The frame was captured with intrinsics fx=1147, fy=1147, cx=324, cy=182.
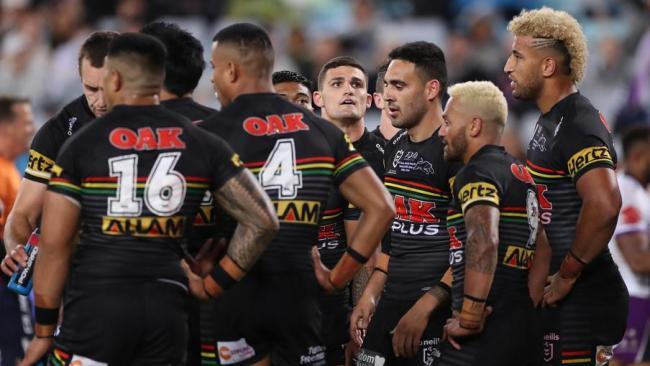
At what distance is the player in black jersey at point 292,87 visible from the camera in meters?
9.04

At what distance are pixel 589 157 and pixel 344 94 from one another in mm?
2304

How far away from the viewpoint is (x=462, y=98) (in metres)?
7.53

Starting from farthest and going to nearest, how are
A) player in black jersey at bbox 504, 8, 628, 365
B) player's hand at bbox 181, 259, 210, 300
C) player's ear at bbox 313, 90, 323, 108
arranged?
→ player's ear at bbox 313, 90, 323, 108 → player in black jersey at bbox 504, 8, 628, 365 → player's hand at bbox 181, 259, 210, 300

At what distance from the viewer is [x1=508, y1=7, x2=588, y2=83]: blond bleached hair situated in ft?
26.5

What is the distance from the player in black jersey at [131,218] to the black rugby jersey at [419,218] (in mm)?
1830

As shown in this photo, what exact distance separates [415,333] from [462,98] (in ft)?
5.32

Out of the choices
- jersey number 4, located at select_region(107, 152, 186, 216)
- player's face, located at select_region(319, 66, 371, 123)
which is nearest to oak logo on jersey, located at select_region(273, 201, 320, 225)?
jersey number 4, located at select_region(107, 152, 186, 216)

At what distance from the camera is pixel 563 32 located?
8.08 metres

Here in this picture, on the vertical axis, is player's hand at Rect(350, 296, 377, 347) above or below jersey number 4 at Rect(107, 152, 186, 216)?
below

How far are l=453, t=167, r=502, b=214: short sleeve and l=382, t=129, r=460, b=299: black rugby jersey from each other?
0.89 metres

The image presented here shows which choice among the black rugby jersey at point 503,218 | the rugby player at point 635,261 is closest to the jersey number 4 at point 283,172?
the black rugby jersey at point 503,218

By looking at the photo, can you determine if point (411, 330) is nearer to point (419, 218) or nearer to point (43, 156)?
point (419, 218)

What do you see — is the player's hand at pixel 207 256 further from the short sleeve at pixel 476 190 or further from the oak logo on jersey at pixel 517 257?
the oak logo on jersey at pixel 517 257

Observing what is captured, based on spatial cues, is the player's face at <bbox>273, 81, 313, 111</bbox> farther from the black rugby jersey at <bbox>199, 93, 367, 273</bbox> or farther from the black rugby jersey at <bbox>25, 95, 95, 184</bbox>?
the black rugby jersey at <bbox>199, 93, 367, 273</bbox>
